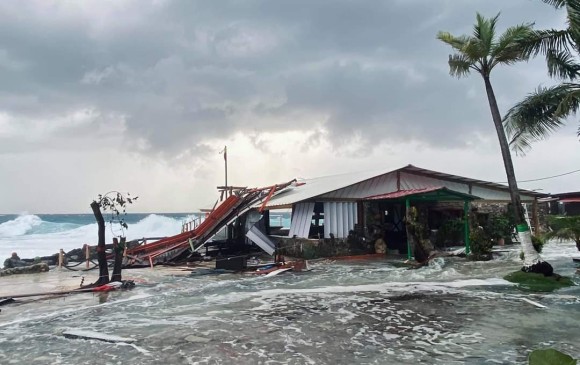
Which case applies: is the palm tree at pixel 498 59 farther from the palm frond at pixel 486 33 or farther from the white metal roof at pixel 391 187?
the white metal roof at pixel 391 187

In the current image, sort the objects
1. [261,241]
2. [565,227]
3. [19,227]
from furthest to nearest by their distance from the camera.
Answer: [19,227] < [261,241] < [565,227]

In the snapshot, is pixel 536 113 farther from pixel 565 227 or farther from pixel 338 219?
pixel 338 219

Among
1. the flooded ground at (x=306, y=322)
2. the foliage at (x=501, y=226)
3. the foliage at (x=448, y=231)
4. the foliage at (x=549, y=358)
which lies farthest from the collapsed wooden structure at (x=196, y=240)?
the foliage at (x=549, y=358)

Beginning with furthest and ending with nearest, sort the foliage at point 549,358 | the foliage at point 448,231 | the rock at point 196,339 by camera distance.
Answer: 1. the foliage at point 448,231
2. the rock at point 196,339
3. the foliage at point 549,358

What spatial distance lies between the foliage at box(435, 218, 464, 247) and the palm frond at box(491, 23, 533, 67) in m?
10.5

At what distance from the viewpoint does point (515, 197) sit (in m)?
13.4

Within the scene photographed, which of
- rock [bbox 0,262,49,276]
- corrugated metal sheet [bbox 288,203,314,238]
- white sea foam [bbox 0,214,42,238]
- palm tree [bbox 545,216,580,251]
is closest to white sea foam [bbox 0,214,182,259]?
white sea foam [bbox 0,214,42,238]

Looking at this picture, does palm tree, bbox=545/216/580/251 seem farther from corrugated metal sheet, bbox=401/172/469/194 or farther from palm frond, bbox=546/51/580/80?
corrugated metal sheet, bbox=401/172/469/194

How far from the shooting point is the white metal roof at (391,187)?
2097cm

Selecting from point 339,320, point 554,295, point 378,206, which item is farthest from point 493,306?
point 378,206

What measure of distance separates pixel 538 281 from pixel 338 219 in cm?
958

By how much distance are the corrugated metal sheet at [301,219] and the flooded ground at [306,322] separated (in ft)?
21.1

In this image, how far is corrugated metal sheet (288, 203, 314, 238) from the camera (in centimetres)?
2097

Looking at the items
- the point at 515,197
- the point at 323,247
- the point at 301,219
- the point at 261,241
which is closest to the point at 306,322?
the point at 515,197
